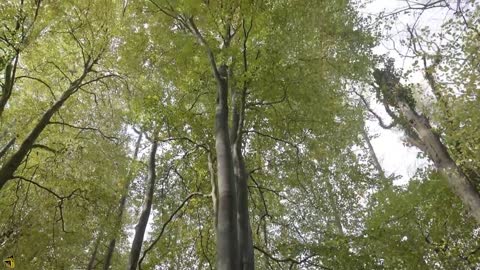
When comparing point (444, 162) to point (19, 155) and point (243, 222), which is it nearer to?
point (243, 222)

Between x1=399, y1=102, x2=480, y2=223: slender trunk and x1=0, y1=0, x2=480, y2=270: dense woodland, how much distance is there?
31mm

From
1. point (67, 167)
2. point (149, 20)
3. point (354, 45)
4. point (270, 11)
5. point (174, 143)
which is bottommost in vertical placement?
point (67, 167)

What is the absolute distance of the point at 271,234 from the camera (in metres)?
11.5

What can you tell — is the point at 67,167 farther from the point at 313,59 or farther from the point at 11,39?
the point at 313,59

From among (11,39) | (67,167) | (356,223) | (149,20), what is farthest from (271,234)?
(11,39)

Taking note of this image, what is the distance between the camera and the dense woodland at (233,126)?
6104 mm

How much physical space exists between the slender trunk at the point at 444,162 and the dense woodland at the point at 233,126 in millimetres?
31

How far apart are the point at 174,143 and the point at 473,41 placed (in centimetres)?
613

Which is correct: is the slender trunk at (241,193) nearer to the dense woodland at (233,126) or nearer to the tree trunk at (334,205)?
the dense woodland at (233,126)

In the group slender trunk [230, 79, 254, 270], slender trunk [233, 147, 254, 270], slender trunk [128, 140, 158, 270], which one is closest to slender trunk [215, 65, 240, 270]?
slender trunk [230, 79, 254, 270]

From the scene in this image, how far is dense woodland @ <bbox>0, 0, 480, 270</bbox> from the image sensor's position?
6104 millimetres

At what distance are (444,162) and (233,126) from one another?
5505 millimetres

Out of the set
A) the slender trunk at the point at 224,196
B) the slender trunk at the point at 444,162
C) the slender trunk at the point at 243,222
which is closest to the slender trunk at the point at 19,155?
the slender trunk at the point at 224,196

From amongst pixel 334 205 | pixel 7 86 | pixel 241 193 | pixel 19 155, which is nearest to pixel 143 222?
pixel 19 155
